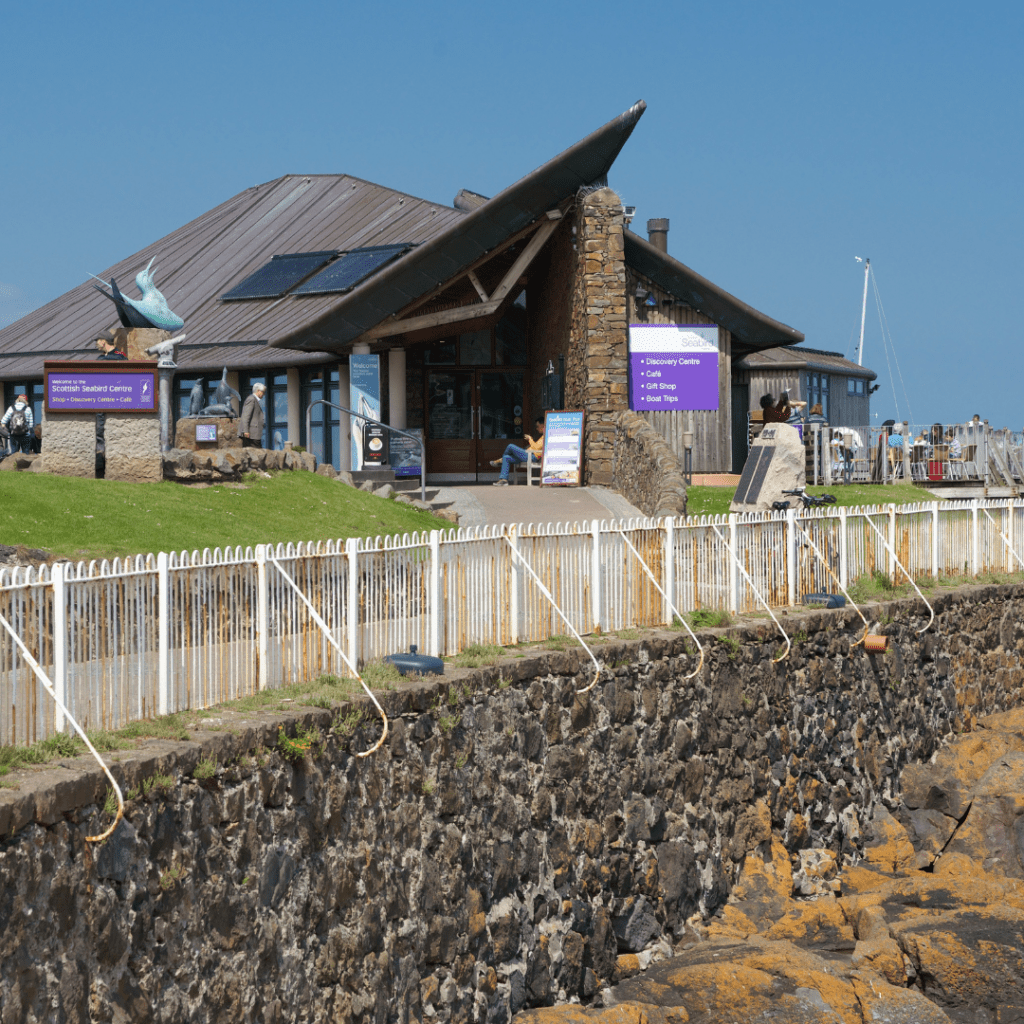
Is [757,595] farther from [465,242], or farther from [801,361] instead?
[801,361]

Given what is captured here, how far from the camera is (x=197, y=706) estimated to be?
748cm

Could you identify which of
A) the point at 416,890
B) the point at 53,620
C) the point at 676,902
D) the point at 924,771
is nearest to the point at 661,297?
the point at 924,771

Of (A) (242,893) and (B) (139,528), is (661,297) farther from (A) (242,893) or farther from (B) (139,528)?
(A) (242,893)

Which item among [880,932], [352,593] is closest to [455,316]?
[880,932]

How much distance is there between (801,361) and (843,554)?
2143 centimetres

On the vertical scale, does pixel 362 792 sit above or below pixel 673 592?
below

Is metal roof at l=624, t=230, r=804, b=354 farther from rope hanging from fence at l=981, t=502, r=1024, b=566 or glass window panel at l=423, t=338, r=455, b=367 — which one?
rope hanging from fence at l=981, t=502, r=1024, b=566

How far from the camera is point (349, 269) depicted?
28641 millimetres

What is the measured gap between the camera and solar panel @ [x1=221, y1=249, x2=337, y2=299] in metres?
30.0

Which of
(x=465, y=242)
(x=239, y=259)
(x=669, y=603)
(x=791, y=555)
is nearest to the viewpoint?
(x=669, y=603)

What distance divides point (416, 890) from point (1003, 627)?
1220 cm

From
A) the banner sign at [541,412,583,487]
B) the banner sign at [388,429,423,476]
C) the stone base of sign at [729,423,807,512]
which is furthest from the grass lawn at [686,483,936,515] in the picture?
the banner sign at [388,429,423,476]

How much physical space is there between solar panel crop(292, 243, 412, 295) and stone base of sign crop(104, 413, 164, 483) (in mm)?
10957

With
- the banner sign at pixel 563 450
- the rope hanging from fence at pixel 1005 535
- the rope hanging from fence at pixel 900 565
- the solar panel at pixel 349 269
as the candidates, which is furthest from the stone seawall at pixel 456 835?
the solar panel at pixel 349 269
